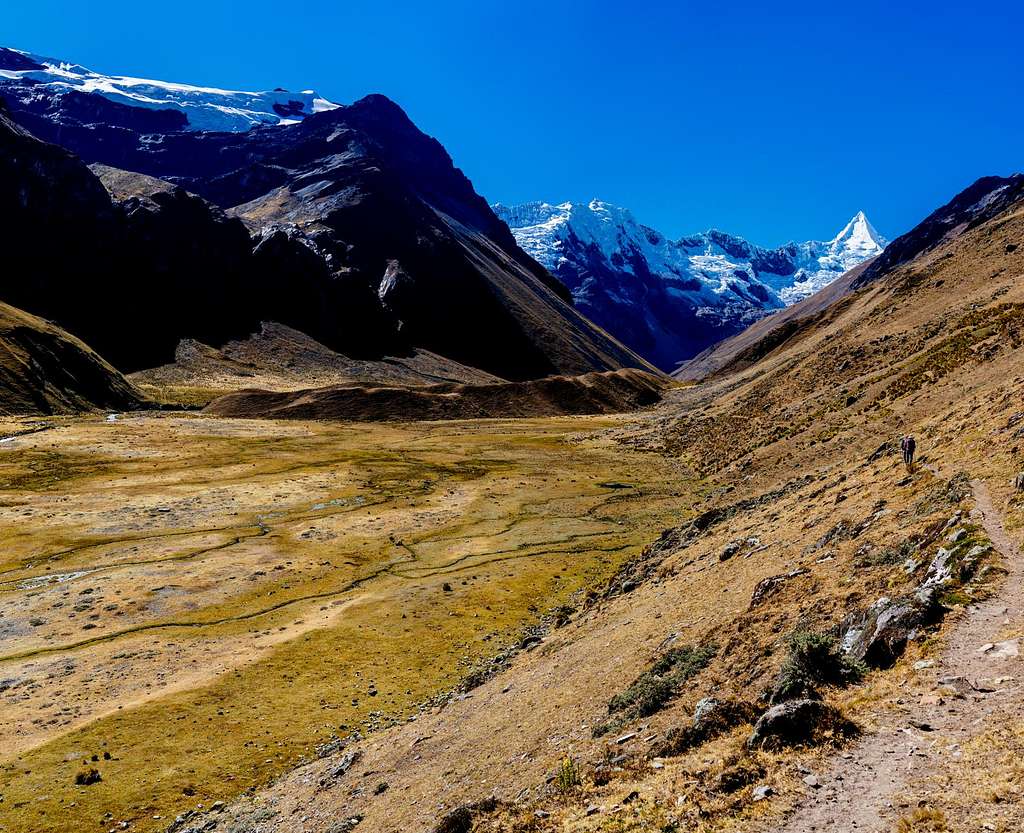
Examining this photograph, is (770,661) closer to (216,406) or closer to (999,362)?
(999,362)

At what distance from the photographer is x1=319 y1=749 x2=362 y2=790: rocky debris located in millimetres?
25312

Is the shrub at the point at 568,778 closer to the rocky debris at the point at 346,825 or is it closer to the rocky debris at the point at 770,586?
the rocky debris at the point at 346,825

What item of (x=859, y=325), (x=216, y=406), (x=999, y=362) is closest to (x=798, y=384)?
(x=859, y=325)

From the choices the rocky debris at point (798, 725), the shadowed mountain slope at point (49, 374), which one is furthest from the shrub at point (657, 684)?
the shadowed mountain slope at point (49, 374)

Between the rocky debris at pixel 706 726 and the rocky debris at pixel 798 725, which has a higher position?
the rocky debris at pixel 798 725

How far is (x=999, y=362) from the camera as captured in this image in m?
52.8

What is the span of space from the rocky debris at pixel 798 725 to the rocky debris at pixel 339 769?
17607 millimetres

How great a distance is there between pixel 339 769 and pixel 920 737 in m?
21.1

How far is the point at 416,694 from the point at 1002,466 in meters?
29.0

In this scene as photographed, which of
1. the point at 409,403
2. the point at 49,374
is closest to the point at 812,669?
the point at 409,403

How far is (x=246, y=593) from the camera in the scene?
170ft

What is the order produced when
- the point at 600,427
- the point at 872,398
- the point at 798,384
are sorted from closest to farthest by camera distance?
the point at 872,398 < the point at 798,384 < the point at 600,427

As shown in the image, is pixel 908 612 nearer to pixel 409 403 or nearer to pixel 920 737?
pixel 920 737

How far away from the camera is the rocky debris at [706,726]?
16000 mm
